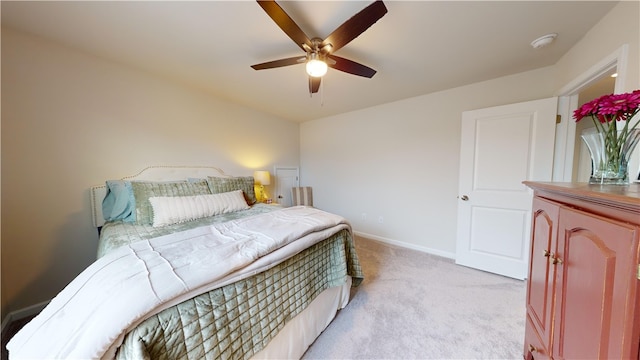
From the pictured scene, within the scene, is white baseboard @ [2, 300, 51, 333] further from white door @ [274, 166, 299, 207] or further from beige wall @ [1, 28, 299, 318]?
white door @ [274, 166, 299, 207]

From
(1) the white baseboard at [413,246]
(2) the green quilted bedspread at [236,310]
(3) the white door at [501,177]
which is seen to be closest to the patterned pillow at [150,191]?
(2) the green quilted bedspread at [236,310]

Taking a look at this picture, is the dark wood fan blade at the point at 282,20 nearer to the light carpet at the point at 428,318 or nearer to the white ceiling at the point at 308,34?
the white ceiling at the point at 308,34

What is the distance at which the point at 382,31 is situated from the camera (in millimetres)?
1543

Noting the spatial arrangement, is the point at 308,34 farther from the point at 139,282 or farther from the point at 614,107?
the point at 139,282

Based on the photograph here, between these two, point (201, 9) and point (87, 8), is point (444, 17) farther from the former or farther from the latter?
point (87, 8)

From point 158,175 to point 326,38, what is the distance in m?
2.31

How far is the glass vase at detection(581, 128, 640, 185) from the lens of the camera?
872 mm

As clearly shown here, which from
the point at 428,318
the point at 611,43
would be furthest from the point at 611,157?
the point at 428,318

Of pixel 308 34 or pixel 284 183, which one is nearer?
pixel 308 34

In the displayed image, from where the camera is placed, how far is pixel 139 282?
77cm

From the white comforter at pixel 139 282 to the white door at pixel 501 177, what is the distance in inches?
84.8

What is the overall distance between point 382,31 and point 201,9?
4.23 feet

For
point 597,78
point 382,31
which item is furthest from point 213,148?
point 597,78

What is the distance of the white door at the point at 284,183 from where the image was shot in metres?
3.81
